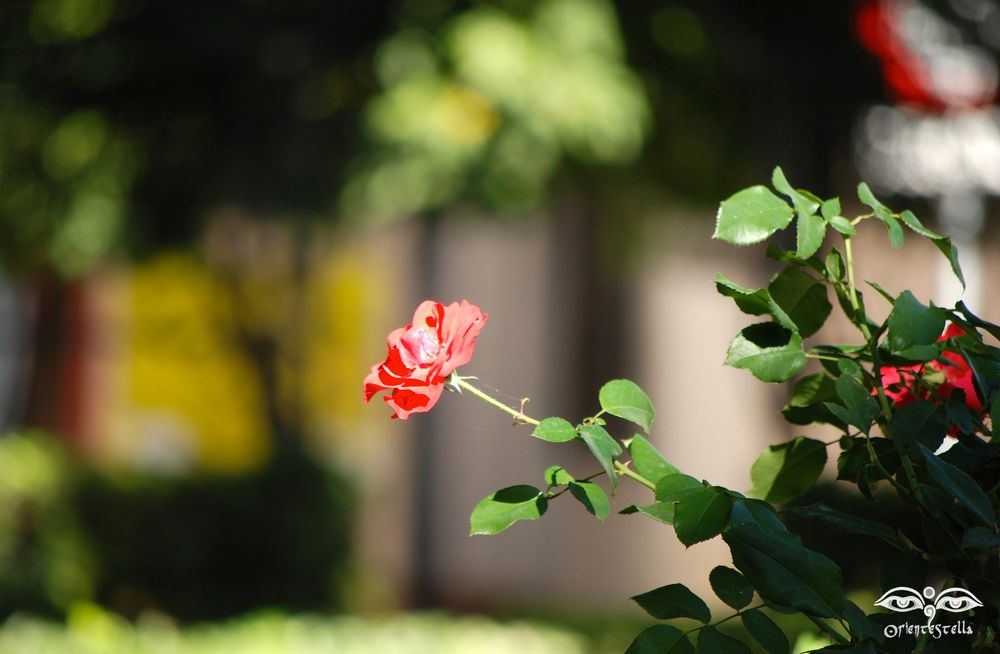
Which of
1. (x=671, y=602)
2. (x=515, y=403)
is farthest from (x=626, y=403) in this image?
(x=515, y=403)

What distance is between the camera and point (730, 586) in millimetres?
856

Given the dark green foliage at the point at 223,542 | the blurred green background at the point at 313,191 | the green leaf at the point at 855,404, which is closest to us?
the green leaf at the point at 855,404

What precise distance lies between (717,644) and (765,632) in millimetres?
36

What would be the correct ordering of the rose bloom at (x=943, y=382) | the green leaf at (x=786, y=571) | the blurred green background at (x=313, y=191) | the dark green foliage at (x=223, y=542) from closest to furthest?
the green leaf at (x=786, y=571) < the rose bloom at (x=943, y=382) < the blurred green background at (x=313, y=191) < the dark green foliage at (x=223, y=542)

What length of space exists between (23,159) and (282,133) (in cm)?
104

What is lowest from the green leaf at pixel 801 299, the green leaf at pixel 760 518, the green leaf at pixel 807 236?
the green leaf at pixel 760 518

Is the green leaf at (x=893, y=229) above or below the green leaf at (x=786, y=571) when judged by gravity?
above

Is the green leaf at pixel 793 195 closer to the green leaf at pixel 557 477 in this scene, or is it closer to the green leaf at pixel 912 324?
the green leaf at pixel 912 324

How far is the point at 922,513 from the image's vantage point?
2.99 ft

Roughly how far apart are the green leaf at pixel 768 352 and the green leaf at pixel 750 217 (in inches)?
2.7

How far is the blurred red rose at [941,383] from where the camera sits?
39.9 inches

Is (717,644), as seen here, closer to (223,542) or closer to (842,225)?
(842,225)

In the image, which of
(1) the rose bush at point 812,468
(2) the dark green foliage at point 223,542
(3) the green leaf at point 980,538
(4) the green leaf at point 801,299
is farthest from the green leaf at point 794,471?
(2) the dark green foliage at point 223,542

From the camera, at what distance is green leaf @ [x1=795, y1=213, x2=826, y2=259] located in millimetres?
925
